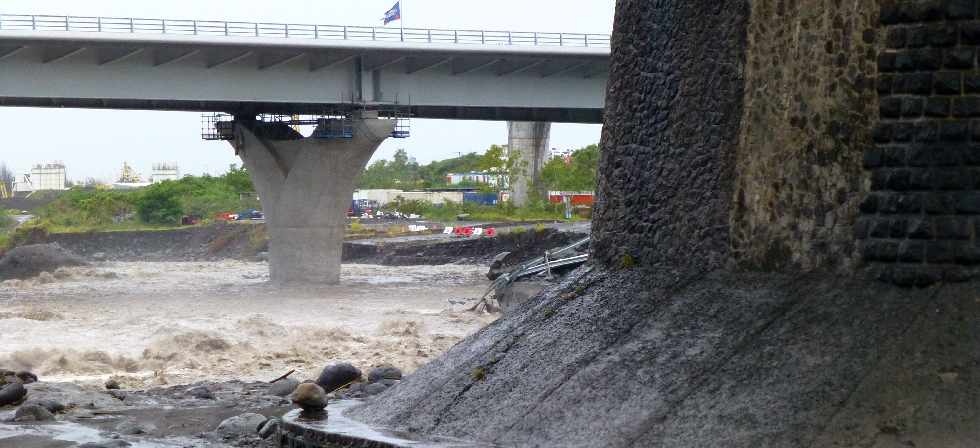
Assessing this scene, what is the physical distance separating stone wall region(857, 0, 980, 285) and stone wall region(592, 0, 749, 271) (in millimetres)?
1935

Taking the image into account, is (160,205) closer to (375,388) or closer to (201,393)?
(201,393)

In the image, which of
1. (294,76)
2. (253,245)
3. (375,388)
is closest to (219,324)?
(294,76)

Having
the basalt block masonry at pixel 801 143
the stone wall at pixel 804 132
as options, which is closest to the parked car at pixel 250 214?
the basalt block masonry at pixel 801 143

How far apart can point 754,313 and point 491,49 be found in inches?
1328

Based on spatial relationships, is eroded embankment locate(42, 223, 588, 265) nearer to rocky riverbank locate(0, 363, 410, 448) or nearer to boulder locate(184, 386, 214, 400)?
boulder locate(184, 386, 214, 400)

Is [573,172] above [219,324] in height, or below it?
above

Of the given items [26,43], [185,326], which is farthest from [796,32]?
[26,43]

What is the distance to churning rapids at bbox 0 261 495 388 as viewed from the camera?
26.2 meters

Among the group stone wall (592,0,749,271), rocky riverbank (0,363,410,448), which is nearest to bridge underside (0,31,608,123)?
rocky riverbank (0,363,410,448)

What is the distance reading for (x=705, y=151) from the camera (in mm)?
13156

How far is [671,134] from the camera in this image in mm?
13758

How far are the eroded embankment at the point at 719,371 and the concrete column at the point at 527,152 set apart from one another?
7342cm

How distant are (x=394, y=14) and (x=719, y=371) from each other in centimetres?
3680

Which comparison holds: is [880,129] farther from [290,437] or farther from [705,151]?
[290,437]
